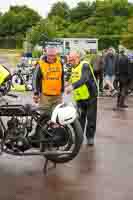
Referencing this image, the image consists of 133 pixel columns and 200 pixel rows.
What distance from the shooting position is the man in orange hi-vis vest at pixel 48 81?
7.71m

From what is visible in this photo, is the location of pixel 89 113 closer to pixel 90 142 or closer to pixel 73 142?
pixel 90 142

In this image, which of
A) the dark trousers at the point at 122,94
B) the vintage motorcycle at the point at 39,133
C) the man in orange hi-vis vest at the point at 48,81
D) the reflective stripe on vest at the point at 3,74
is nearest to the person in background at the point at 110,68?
the dark trousers at the point at 122,94

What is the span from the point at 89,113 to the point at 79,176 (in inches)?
75.8

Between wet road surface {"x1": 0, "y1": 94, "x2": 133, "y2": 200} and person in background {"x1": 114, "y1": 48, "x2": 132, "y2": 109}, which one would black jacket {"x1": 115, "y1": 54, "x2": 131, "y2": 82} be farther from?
wet road surface {"x1": 0, "y1": 94, "x2": 133, "y2": 200}

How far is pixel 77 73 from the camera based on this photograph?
25.1 ft

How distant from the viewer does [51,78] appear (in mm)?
7805

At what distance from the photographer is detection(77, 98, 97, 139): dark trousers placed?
317 inches

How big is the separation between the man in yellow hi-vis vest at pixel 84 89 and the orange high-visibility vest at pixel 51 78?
17 cm

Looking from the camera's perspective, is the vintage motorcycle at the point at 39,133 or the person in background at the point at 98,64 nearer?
the vintage motorcycle at the point at 39,133

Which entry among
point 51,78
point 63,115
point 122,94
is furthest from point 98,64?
point 63,115

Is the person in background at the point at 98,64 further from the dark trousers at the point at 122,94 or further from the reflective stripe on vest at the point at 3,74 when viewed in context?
the reflective stripe on vest at the point at 3,74

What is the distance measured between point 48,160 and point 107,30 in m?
67.0

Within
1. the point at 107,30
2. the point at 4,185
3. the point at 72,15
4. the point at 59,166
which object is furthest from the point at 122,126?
the point at 72,15

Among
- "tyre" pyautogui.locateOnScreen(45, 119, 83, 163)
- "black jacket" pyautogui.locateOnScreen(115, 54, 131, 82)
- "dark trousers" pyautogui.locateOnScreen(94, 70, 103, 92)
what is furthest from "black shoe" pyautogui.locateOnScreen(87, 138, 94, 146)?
"dark trousers" pyautogui.locateOnScreen(94, 70, 103, 92)
